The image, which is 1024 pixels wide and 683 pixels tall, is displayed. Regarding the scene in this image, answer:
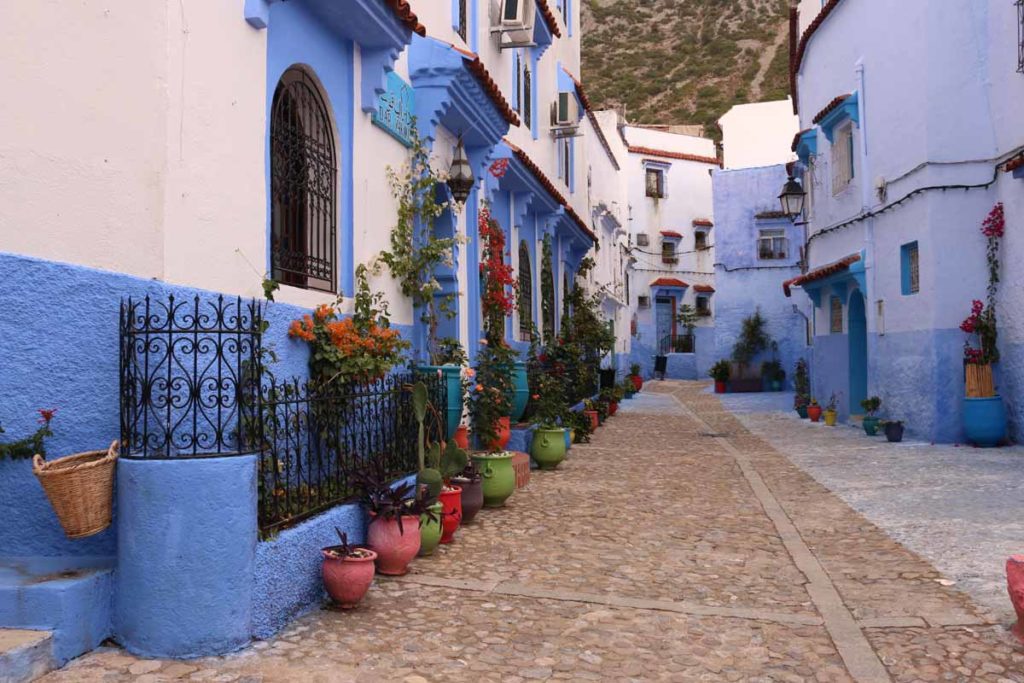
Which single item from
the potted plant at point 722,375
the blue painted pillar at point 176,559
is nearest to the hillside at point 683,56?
the potted plant at point 722,375

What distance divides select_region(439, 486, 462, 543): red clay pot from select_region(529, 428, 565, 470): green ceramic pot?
3933mm

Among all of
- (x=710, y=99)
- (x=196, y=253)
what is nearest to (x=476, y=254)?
(x=196, y=253)

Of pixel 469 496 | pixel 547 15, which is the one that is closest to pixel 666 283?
pixel 547 15

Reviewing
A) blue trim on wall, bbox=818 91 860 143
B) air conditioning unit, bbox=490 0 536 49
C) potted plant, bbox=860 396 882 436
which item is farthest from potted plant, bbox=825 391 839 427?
air conditioning unit, bbox=490 0 536 49

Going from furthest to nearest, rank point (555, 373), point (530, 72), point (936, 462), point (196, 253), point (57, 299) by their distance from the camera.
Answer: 1. point (530, 72)
2. point (555, 373)
3. point (936, 462)
4. point (196, 253)
5. point (57, 299)

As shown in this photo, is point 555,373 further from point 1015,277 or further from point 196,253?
point 196,253

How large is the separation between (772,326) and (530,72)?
17589 mm

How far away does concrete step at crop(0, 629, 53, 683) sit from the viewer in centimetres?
340

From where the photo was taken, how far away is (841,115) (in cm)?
1585

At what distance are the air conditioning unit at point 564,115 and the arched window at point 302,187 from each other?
10.5 m

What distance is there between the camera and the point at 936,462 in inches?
423

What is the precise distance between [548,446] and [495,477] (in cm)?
274

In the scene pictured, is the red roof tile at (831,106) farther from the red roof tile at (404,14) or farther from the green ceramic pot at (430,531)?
the green ceramic pot at (430,531)

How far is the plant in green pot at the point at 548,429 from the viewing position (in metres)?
10.3
